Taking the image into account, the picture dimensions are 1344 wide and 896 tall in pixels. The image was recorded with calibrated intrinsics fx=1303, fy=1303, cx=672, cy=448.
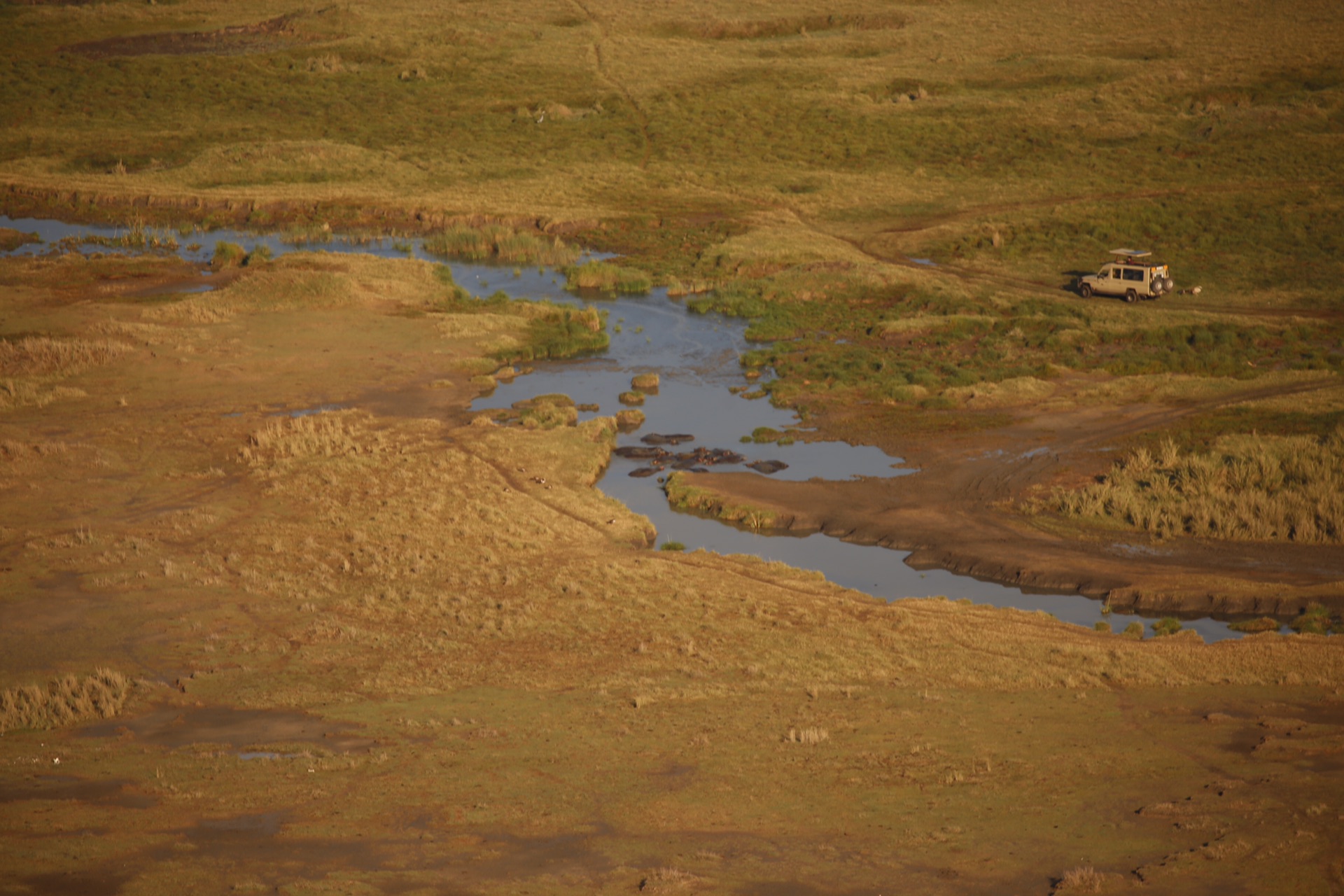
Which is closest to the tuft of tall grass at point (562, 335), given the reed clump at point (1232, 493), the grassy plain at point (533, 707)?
the grassy plain at point (533, 707)

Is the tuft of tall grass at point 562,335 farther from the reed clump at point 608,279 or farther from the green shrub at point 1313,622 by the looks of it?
the green shrub at point 1313,622

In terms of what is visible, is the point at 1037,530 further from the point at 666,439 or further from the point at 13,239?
the point at 13,239

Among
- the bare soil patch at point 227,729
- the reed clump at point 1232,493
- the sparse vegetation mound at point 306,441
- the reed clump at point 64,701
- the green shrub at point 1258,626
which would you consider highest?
the reed clump at point 64,701

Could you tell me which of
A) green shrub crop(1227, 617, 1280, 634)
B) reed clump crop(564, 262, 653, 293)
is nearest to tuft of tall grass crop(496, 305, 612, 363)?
reed clump crop(564, 262, 653, 293)

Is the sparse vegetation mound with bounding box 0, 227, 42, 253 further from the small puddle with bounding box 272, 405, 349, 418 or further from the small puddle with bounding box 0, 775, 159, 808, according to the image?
the small puddle with bounding box 0, 775, 159, 808

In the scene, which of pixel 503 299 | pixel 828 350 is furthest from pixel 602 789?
pixel 503 299

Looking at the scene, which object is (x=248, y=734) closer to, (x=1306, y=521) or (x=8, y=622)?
(x=8, y=622)

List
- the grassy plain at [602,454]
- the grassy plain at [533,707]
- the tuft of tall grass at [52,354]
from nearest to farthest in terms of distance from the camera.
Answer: the grassy plain at [533,707], the grassy plain at [602,454], the tuft of tall grass at [52,354]

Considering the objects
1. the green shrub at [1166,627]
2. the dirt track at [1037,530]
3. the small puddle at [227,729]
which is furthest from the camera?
the dirt track at [1037,530]
